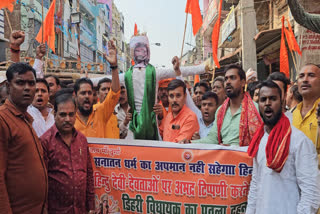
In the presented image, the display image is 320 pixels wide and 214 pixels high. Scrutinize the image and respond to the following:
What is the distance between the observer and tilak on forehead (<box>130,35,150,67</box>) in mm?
4143

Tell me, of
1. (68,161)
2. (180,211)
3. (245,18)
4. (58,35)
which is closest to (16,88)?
(68,161)

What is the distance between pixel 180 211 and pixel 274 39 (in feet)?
37.3

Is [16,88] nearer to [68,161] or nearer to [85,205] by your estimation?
[68,161]

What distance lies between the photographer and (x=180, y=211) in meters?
3.12

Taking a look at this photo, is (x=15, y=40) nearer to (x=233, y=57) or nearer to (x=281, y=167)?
(x=281, y=167)

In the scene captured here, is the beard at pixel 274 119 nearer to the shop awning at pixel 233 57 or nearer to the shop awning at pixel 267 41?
the shop awning at pixel 267 41

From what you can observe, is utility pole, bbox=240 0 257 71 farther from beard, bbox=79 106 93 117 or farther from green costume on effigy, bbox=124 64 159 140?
beard, bbox=79 106 93 117

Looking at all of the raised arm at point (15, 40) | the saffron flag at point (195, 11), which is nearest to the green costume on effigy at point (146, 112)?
the raised arm at point (15, 40)

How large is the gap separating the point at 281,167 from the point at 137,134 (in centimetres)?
207

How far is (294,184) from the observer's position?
2320mm

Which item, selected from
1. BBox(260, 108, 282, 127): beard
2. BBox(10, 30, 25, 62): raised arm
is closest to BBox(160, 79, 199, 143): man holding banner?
BBox(260, 108, 282, 127): beard

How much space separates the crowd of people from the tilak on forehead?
0.10 m

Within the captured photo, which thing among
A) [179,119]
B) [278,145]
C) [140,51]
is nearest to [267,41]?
[140,51]

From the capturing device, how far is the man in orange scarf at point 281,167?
87.8 inches
